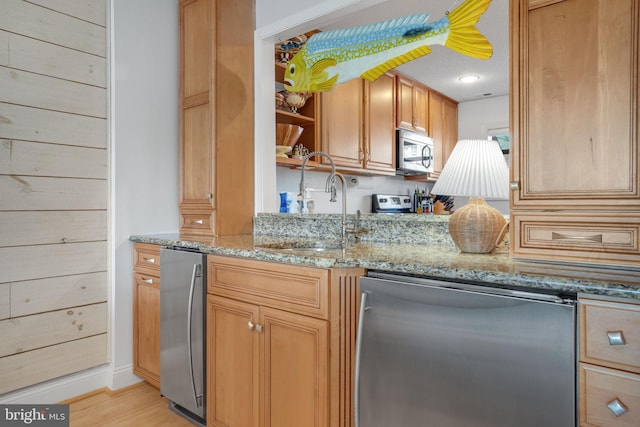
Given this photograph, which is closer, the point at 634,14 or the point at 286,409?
the point at 634,14

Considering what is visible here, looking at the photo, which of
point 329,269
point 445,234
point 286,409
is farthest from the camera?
point 445,234

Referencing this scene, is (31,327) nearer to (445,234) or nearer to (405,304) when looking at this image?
(405,304)

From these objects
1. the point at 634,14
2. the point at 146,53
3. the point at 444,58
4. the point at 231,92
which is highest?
the point at 444,58

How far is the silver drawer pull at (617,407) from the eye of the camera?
0.89 metres

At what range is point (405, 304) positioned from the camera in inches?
47.0

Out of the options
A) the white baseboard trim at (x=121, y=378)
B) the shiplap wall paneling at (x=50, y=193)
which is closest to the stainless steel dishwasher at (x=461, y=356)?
the white baseboard trim at (x=121, y=378)

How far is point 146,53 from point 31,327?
164 centimetres

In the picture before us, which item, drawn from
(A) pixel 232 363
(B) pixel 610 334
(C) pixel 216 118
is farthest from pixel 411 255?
(C) pixel 216 118

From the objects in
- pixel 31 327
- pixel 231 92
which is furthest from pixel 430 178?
pixel 31 327

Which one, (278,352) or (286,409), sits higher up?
(278,352)

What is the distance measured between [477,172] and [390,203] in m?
2.57

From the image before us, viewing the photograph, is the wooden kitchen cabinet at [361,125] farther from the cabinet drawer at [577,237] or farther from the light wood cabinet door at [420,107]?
the cabinet drawer at [577,237]

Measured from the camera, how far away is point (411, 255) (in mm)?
1400

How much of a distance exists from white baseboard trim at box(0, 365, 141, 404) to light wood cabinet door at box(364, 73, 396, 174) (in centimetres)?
232
